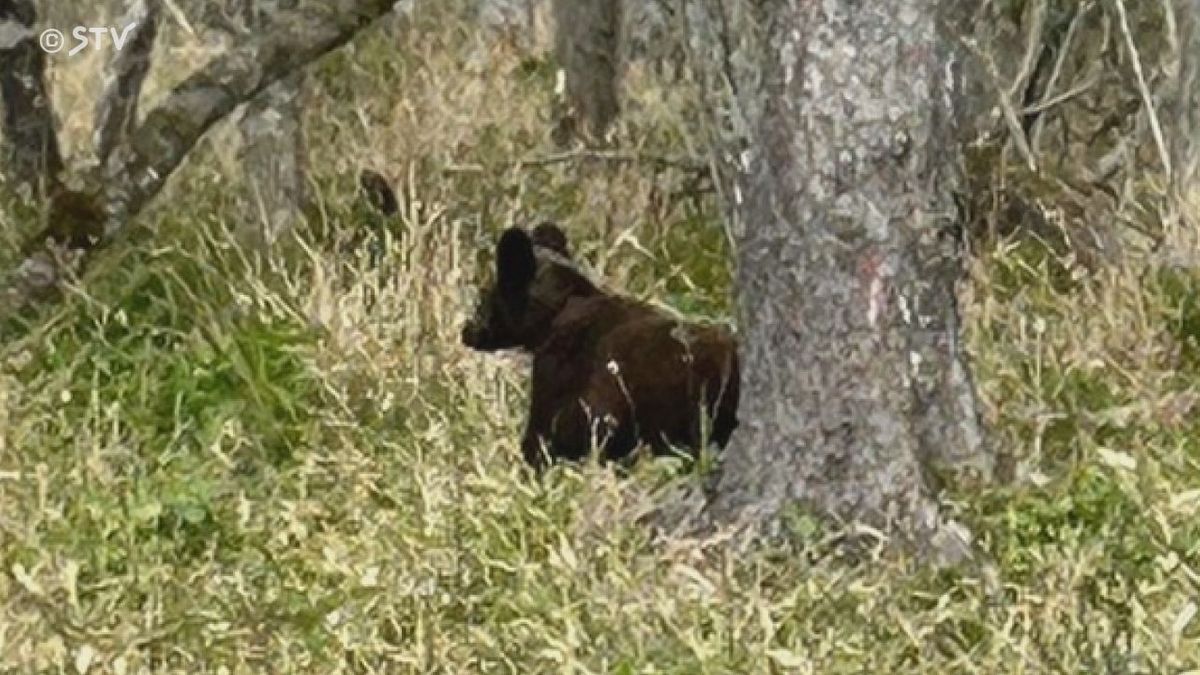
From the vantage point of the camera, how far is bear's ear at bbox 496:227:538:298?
6465 mm

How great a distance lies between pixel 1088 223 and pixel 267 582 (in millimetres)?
3263

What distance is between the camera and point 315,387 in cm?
702

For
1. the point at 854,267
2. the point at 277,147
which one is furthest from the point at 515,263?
the point at 277,147

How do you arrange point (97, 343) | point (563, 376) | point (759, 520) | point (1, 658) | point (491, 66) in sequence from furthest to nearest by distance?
point (491, 66) < point (97, 343) < point (563, 376) < point (759, 520) < point (1, 658)

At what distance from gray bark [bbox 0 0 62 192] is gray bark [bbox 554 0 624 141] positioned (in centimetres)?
214

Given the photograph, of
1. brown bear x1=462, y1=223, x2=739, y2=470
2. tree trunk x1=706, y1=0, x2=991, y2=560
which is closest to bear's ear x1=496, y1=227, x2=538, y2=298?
brown bear x1=462, y1=223, x2=739, y2=470

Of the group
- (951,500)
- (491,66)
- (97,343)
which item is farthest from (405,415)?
(491,66)

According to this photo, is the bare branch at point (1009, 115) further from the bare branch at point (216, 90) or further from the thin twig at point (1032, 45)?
the bare branch at point (216, 90)

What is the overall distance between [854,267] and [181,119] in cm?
248

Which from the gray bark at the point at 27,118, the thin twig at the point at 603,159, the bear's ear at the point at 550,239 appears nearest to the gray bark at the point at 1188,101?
the thin twig at the point at 603,159

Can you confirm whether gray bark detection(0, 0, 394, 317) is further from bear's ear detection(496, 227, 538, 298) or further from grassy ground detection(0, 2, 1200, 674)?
bear's ear detection(496, 227, 538, 298)

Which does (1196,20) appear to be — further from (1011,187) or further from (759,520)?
(759,520)

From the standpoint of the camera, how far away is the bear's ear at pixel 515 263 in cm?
646

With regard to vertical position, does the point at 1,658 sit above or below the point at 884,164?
below
